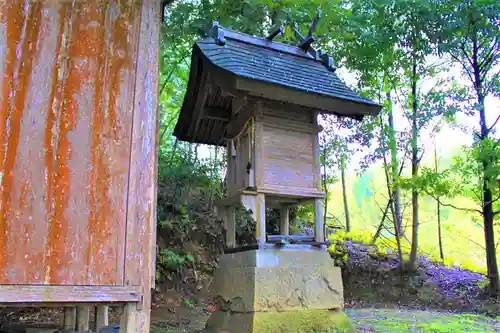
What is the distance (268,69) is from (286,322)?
14.0ft

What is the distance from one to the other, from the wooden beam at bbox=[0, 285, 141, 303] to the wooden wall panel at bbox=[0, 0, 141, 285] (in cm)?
6

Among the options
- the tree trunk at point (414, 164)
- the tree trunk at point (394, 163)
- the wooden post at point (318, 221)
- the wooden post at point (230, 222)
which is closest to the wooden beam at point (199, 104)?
the wooden post at point (230, 222)

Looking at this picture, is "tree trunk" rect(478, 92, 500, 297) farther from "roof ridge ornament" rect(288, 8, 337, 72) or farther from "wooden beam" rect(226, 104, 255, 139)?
"wooden beam" rect(226, 104, 255, 139)

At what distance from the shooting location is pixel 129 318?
11.1 ft

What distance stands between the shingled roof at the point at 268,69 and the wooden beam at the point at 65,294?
394 cm

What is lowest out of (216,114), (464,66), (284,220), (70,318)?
(70,318)

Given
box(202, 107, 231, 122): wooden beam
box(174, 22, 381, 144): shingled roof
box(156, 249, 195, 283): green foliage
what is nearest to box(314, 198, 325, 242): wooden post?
box(174, 22, 381, 144): shingled roof

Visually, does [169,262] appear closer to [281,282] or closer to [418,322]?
[281,282]

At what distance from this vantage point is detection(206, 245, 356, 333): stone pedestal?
6434mm

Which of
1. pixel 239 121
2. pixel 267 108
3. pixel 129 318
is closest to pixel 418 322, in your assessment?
pixel 267 108

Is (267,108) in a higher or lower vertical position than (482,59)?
lower

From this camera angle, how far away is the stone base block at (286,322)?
6.33m

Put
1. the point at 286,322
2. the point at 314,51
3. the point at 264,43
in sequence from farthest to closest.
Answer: the point at 314,51 → the point at 264,43 → the point at 286,322

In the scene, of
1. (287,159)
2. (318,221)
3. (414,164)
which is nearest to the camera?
(287,159)
